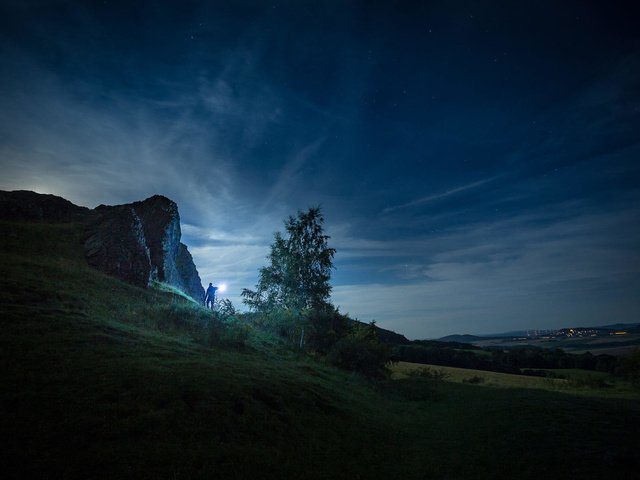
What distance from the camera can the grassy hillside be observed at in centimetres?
890

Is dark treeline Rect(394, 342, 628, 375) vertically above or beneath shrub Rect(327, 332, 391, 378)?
beneath

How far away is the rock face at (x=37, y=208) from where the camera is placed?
44.4 metres

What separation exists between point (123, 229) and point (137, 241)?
230 cm

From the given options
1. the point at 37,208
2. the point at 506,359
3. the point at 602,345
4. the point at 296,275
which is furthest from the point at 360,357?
the point at 602,345

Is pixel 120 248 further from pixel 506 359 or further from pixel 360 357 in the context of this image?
pixel 506 359

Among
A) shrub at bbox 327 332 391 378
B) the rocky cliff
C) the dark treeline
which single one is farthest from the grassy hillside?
the dark treeline

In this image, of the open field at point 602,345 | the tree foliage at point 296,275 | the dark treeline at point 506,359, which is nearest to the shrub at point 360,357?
Result: the tree foliage at point 296,275

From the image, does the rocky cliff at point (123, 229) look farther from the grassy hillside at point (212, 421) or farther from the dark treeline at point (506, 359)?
the dark treeline at point (506, 359)

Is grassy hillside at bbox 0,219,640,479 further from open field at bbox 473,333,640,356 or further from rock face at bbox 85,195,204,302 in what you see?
open field at bbox 473,333,640,356

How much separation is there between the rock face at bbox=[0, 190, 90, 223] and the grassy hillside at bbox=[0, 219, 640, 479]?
90.7ft

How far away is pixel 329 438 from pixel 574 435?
11.7 m

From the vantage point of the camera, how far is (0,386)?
1027 cm

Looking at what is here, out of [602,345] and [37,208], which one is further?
[602,345]

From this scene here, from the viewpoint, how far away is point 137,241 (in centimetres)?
A: 4050
